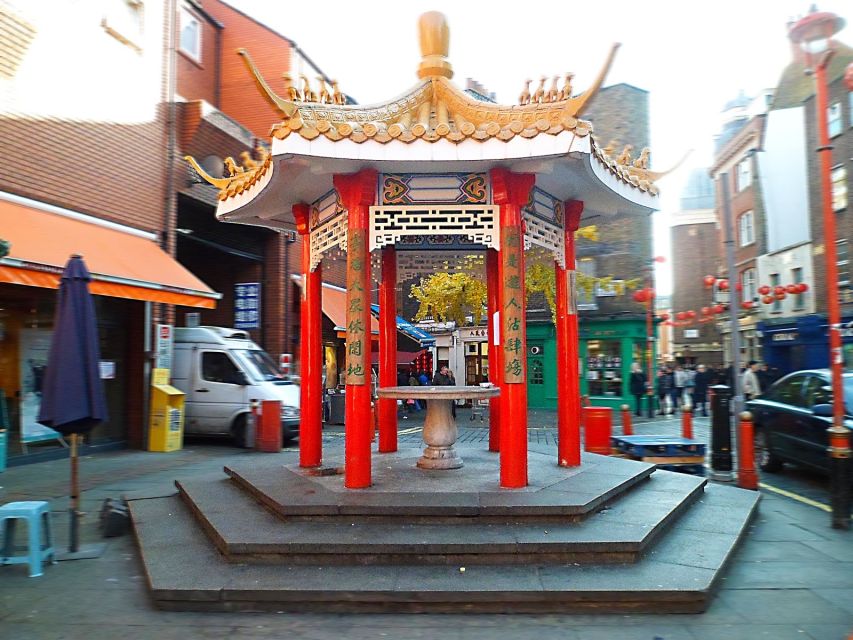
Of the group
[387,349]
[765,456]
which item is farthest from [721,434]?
[387,349]

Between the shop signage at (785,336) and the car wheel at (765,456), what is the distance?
16.1 meters

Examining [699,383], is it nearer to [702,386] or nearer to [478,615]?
[702,386]

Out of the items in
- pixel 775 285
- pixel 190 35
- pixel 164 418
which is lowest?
pixel 164 418

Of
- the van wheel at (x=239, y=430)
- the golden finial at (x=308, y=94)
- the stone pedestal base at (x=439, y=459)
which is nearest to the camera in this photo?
the golden finial at (x=308, y=94)

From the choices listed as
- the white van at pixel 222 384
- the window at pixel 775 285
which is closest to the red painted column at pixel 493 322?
the white van at pixel 222 384

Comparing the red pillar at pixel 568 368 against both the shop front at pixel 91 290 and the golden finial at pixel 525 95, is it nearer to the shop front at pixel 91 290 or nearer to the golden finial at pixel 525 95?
the golden finial at pixel 525 95

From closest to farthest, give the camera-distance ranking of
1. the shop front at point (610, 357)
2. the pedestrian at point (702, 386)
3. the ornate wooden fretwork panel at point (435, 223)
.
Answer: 1. the ornate wooden fretwork panel at point (435, 223)
2. the pedestrian at point (702, 386)
3. the shop front at point (610, 357)

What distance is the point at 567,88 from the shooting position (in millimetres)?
6492

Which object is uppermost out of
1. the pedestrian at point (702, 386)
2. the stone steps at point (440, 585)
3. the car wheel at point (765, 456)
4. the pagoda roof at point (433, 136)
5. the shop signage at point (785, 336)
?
the pagoda roof at point (433, 136)

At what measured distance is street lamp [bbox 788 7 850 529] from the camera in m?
6.66

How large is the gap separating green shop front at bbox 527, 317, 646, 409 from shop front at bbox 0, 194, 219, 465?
17.0 metres

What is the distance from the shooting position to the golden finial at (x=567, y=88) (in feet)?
21.2

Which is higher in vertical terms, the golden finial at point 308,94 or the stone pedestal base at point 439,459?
the golden finial at point 308,94

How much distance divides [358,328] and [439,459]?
7.00 feet
